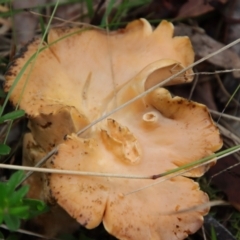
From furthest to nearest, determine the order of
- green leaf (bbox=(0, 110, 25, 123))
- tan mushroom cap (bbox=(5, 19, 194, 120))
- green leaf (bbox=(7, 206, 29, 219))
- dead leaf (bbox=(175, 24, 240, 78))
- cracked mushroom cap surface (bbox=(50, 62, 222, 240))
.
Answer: dead leaf (bbox=(175, 24, 240, 78)), tan mushroom cap (bbox=(5, 19, 194, 120)), green leaf (bbox=(0, 110, 25, 123)), cracked mushroom cap surface (bbox=(50, 62, 222, 240)), green leaf (bbox=(7, 206, 29, 219))

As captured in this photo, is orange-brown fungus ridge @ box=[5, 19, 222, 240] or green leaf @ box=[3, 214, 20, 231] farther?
orange-brown fungus ridge @ box=[5, 19, 222, 240]

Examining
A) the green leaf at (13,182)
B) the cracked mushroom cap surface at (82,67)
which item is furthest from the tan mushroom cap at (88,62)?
the green leaf at (13,182)

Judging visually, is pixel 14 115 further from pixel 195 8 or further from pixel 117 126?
pixel 195 8

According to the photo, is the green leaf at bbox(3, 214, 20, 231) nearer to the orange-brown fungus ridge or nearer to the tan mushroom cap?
the orange-brown fungus ridge

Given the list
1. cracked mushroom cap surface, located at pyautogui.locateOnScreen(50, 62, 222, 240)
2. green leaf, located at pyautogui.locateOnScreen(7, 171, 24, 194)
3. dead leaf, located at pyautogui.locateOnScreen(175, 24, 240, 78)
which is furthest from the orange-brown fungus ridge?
dead leaf, located at pyautogui.locateOnScreen(175, 24, 240, 78)

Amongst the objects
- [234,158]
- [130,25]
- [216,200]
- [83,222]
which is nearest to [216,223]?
[216,200]
